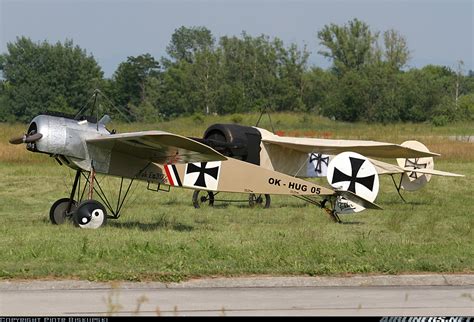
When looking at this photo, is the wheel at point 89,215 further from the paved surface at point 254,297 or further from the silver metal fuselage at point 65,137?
the paved surface at point 254,297

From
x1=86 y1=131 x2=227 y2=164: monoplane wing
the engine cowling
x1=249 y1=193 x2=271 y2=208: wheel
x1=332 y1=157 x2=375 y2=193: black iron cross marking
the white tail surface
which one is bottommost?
x1=249 y1=193 x2=271 y2=208: wheel

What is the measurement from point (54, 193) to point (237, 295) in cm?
1387

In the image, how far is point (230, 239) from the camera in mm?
13352

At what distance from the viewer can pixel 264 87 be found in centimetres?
7444

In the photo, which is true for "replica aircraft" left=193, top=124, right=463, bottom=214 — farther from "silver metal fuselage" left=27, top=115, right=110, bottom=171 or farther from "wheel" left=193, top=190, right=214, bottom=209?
"silver metal fuselage" left=27, top=115, right=110, bottom=171

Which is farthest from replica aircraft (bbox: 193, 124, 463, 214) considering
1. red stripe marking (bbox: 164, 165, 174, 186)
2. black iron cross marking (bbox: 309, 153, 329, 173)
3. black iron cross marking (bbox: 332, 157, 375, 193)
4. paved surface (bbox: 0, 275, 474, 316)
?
paved surface (bbox: 0, 275, 474, 316)

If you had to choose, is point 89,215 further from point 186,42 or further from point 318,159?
point 186,42

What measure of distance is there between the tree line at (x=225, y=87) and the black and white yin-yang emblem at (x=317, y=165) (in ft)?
128

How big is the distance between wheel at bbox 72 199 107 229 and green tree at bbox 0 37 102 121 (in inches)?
1797

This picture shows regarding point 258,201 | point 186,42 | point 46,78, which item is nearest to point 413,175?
point 258,201

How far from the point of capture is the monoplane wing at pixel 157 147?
1412 centimetres

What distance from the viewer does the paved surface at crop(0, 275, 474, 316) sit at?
28.1 feet

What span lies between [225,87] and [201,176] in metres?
54.4

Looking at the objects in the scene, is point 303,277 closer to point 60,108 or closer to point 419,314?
point 419,314
